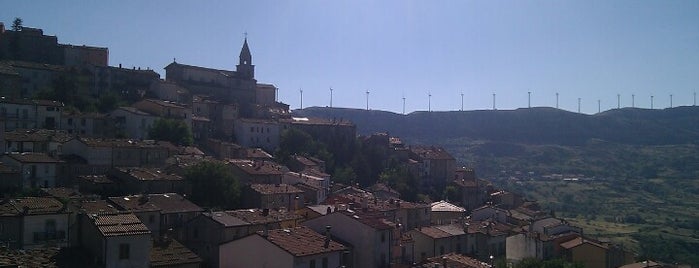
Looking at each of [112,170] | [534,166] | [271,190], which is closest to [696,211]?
[534,166]

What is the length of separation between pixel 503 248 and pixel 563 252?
4.63 meters

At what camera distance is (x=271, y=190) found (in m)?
46.5

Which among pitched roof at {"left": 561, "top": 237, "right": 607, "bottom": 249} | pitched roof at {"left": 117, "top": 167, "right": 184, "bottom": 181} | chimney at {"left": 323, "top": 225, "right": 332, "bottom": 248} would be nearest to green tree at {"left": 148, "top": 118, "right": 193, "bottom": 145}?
pitched roof at {"left": 117, "top": 167, "right": 184, "bottom": 181}

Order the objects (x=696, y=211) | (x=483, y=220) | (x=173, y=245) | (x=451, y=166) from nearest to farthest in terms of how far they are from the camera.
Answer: (x=173, y=245) < (x=483, y=220) < (x=451, y=166) < (x=696, y=211)

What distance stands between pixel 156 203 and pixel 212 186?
6.17 m

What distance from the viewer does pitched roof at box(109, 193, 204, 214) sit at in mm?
36156

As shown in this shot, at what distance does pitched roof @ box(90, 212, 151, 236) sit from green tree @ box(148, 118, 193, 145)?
2706 centimetres

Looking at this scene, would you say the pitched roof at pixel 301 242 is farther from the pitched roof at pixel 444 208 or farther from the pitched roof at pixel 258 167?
the pitched roof at pixel 444 208

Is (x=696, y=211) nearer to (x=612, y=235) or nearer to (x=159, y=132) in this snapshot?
(x=612, y=235)

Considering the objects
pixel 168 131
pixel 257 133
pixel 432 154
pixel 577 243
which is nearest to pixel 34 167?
pixel 168 131

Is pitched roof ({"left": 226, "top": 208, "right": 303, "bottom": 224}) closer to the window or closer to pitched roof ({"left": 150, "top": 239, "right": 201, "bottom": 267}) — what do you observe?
pitched roof ({"left": 150, "top": 239, "right": 201, "bottom": 267})

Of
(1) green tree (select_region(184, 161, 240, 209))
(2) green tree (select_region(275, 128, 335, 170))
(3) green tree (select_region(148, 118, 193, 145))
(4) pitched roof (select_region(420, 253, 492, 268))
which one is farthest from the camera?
(2) green tree (select_region(275, 128, 335, 170))

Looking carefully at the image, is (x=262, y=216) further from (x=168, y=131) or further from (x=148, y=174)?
(x=168, y=131)

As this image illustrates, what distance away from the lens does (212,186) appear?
4350 cm
